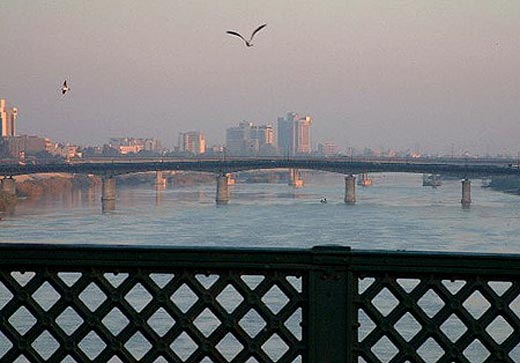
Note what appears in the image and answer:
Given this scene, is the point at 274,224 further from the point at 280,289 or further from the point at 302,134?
the point at 302,134

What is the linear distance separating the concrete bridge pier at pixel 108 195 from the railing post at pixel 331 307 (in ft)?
202

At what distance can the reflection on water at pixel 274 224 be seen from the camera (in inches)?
1535

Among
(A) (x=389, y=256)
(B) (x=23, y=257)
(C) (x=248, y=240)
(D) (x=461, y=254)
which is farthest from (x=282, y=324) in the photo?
(C) (x=248, y=240)

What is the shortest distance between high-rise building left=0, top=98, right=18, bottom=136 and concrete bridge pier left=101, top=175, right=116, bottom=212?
46.4 meters

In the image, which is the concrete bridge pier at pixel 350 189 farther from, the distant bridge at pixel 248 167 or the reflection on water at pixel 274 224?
the distant bridge at pixel 248 167

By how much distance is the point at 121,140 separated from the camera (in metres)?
187

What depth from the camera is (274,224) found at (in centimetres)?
4919

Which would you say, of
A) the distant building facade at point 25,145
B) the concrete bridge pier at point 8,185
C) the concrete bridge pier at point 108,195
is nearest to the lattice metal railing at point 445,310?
the concrete bridge pier at point 108,195

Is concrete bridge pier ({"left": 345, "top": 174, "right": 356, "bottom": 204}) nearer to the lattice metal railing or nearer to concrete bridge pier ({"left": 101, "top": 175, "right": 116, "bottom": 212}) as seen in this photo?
concrete bridge pier ({"left": 101, "top": 175, "right": 116, "bottom": 212})

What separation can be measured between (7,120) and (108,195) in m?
53.8

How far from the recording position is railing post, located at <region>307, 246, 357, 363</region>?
3.53 meters

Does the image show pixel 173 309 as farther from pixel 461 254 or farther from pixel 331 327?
pixel 461 254

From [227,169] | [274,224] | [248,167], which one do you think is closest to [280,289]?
[274,224]

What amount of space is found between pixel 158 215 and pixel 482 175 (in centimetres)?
3292
